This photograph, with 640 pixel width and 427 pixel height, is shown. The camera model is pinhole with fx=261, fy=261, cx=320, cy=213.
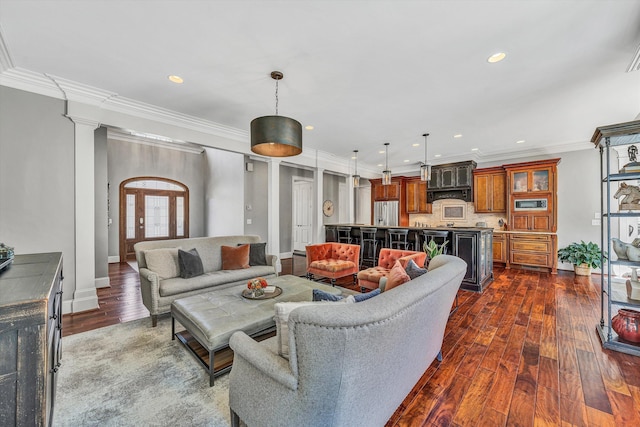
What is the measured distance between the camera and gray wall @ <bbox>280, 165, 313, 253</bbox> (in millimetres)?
7320

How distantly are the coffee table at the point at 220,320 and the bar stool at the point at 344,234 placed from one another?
3.44 m

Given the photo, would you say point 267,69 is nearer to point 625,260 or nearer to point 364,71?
point 364,71

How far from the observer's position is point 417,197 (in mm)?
7863

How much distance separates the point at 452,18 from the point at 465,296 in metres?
3.70

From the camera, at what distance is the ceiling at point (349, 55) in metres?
1.99

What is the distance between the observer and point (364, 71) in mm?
2812

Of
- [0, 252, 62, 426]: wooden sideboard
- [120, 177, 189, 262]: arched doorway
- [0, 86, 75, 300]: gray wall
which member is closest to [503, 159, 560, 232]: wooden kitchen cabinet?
[0, 252, 62, 426]: wooden sideboard

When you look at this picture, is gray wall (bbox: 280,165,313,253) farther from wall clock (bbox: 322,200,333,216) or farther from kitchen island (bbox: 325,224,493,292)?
kitchen island (bbox: 325,224,493,292)

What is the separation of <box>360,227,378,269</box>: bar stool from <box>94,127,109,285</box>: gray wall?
4.88 metres

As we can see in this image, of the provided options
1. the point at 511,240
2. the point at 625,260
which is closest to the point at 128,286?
the point at 625,260

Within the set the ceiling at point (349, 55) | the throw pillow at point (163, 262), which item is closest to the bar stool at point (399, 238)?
the ceiling at point (349, 55)

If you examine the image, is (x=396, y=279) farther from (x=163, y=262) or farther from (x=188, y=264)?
(x=163, y=262)

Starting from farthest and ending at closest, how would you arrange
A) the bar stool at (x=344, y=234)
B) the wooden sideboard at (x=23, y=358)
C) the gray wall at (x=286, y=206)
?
1. the gray wall at (x=286, y=206)
2. the bar stool at (x=344, y=234)
3. the wooden sideboard at (x=23, y=358)

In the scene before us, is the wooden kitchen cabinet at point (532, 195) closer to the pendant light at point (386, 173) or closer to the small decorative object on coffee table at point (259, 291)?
the pendant light at point (386, 173)
